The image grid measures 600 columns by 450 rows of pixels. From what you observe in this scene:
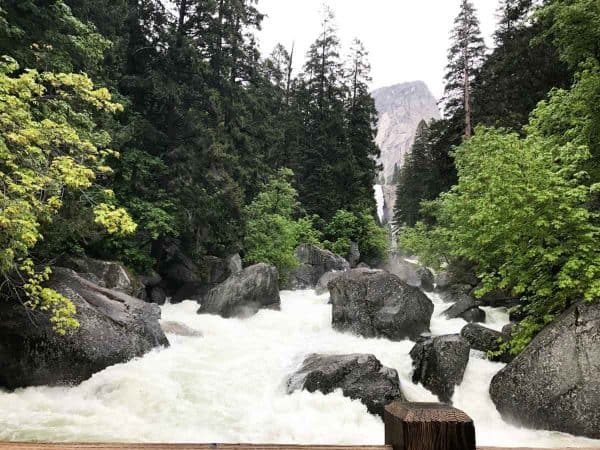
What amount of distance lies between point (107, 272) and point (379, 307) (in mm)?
9592

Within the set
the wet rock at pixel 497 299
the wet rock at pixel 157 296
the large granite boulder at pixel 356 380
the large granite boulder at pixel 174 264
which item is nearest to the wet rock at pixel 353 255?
the large granite boulder at pixel 174 264

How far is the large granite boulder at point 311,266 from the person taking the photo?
24.1 meters

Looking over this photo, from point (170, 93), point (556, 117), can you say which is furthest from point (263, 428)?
point (170, 93)

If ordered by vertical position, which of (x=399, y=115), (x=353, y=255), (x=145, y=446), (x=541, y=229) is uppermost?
(x=399, y=115)

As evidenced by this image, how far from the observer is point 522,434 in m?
7.36

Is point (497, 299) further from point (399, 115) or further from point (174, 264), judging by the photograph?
point (399, 115)

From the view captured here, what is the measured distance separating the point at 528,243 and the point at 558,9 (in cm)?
613

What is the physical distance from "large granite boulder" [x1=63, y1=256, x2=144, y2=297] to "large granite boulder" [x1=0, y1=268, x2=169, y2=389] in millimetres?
3661

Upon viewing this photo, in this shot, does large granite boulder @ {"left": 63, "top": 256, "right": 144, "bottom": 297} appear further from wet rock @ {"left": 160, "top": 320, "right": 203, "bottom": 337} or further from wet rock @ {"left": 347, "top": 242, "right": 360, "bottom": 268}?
wet rock @ {"left": 347, "top": 242, "right": 360, "bottom": 268}

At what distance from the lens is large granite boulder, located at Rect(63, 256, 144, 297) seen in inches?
527

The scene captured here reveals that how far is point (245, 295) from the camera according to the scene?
1546 centimetres

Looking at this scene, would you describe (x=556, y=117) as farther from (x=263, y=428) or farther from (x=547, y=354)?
(x=263, y=428)

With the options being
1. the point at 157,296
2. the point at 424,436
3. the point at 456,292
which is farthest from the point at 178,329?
the point at 456,292

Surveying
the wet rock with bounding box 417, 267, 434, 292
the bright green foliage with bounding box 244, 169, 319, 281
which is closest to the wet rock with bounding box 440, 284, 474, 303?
the wet rock with bounding box 417, 267, 434, 292
